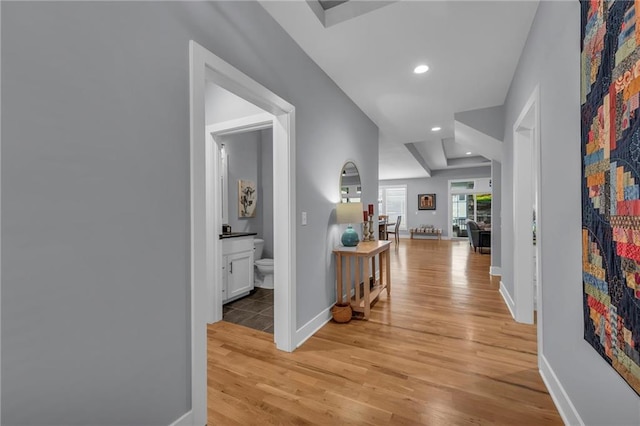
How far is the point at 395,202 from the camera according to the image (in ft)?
38.9

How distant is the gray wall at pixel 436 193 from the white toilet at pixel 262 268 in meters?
8.55

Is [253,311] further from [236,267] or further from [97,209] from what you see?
[97,209]

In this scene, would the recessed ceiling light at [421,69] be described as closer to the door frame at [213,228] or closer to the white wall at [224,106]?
the white wall at [224,106]

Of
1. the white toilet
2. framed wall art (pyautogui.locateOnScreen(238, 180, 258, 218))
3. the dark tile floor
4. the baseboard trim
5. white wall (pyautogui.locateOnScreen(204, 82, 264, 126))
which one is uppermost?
white wall (pyautogui.locateOnScreen(204, 82, 264, 126))

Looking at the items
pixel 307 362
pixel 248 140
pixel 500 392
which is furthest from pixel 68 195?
pixel 248 140

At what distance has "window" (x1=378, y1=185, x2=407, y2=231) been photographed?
11.6 meters

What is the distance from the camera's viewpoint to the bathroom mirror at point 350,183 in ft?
10.7

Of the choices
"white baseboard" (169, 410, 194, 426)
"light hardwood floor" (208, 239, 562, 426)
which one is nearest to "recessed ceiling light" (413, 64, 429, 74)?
"light hardwood floor" (208, 239, 562, 426)

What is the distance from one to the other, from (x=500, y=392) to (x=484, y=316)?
1396 millimetres

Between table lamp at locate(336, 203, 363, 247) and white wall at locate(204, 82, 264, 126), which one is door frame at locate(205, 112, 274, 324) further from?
table lamp at locate(336, 203, 363, 247)

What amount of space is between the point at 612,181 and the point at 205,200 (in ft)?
6.49

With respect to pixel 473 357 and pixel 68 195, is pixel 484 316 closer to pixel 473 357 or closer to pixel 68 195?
pixel 473 357

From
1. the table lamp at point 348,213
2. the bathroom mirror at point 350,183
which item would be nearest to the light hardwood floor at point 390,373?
the table lamp at point 348,213

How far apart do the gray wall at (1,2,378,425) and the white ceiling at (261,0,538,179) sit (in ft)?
3.00
